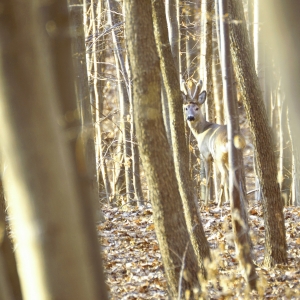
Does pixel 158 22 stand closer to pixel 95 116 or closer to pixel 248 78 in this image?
pixel 248 78

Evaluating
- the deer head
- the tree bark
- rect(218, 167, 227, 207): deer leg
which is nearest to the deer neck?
the deer head

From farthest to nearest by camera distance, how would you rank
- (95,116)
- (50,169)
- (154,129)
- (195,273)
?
(95,116) → (195,273) → (154,129) → (50,169)

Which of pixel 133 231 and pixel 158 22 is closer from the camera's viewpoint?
pixel 158 22

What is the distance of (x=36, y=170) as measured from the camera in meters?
3.30

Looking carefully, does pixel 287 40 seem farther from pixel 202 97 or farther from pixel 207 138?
pixel 202 97

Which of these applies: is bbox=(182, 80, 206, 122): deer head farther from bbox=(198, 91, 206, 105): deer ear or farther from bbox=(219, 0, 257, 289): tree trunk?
bbox=(219, 0, 257, 289): tree trunk

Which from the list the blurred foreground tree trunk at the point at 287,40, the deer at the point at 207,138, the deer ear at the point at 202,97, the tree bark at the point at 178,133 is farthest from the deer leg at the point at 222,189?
the blurred foreground tree trunk at the point at 287,40

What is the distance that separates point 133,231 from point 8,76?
677 cm

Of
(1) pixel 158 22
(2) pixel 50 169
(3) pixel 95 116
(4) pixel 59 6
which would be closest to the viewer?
(2) pixel 50 169

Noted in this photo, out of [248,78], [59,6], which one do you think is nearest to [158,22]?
[248,78]

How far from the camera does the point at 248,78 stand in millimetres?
7227

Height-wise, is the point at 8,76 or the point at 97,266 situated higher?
the point at 8,76

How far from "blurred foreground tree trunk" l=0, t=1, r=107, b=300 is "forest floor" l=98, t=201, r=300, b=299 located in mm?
2080

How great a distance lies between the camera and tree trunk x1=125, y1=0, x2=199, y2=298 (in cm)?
555
